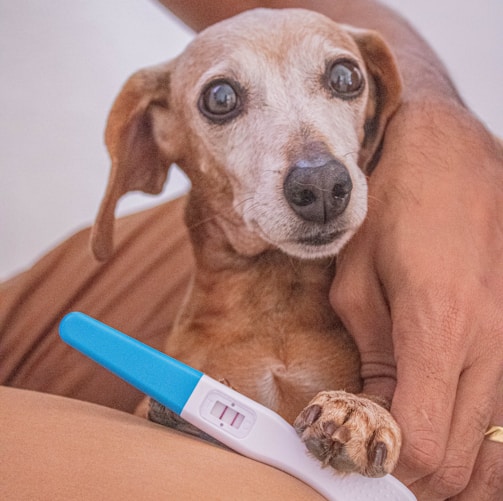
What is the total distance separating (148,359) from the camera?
687 millimetres

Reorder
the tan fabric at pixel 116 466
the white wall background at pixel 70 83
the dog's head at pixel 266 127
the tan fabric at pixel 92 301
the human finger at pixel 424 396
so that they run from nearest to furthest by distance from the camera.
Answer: the tan fabric at pixel 116 466 → the human finger at pixel 424 396 → the dog's head at pixel 266 127 → the tan fabric at pixel 92 301 → the white wall background at pixel 70 83

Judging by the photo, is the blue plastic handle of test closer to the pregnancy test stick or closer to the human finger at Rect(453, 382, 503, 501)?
the pregnancy test stick

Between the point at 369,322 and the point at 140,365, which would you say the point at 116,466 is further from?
the point at 369,322

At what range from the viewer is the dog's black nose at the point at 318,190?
0.80m

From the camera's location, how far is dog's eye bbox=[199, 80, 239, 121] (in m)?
0.98

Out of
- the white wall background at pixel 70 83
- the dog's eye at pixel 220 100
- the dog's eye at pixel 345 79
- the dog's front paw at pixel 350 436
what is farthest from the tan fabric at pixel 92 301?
the dog's front paw at pixel 350 436

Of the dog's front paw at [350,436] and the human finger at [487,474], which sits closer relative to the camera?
the dog's front paw at [350,436]

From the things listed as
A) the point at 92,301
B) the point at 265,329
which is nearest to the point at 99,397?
the point at 92,301

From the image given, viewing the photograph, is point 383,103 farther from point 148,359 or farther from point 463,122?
point 148,359

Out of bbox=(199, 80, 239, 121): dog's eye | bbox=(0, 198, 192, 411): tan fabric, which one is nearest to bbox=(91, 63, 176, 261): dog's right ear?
bbox=(199, 80, 239, 121): dog's eye

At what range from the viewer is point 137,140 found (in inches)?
44.3

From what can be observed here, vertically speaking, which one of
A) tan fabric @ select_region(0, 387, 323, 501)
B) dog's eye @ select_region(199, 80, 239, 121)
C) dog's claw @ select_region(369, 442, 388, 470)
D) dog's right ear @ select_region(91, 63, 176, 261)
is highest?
dog's eye @ select_region(199, 80, 239, 121)

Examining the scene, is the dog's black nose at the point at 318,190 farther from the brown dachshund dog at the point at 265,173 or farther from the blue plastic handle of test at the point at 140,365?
the blue plastic handle of test at the point at 140,365

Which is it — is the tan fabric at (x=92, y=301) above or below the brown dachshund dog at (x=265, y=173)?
below
